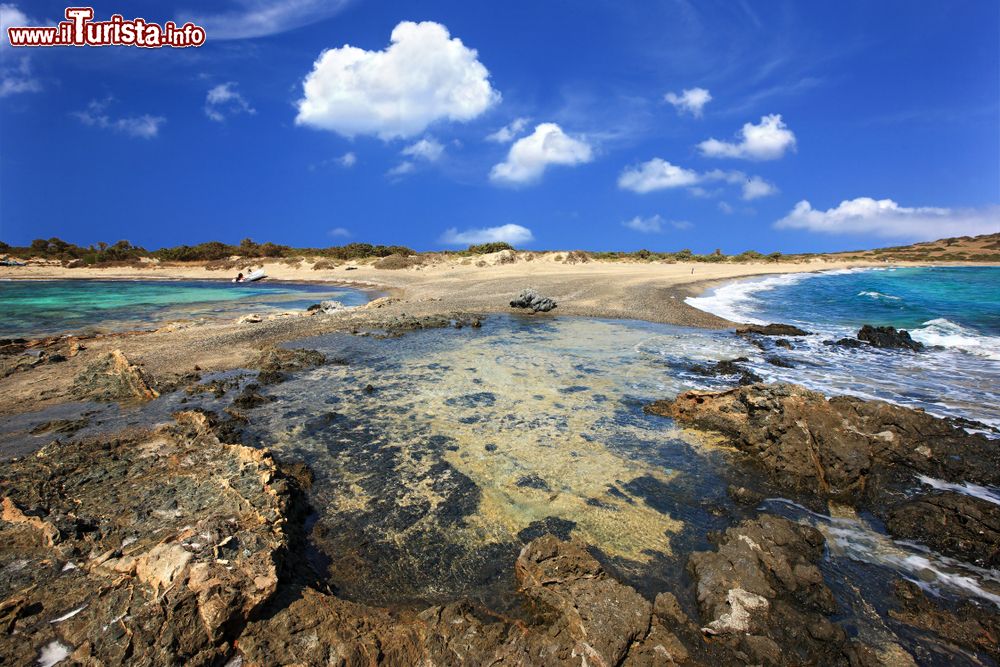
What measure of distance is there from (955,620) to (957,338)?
1561 centimetres

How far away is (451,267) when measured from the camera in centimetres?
3856

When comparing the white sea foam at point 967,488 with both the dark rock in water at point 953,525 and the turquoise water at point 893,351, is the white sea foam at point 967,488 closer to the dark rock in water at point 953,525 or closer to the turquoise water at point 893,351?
the dark rock in water at point 953,525

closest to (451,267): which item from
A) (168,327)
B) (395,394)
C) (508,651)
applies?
(168,327)

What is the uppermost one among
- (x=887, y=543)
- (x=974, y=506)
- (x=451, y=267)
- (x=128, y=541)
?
(x=451, y=267)

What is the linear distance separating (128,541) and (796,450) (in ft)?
23.7

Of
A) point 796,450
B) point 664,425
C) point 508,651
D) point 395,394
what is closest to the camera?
point 508,651

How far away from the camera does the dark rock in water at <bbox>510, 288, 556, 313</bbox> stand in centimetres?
1878

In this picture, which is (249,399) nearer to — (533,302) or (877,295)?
(533,302)

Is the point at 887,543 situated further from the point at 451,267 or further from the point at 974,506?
the point at 451,267

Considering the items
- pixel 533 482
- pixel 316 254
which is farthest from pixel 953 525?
pixel 316 254

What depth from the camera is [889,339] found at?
42.6 ft

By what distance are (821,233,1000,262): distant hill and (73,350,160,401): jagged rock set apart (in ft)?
247

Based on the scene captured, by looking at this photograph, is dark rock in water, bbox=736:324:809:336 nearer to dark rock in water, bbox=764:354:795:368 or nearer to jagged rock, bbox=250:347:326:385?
dark rock in water, bbox=764:354:795:368

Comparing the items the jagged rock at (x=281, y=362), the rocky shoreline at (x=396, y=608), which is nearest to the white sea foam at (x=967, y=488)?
the rocky shoreline at (x=396, y=608)
